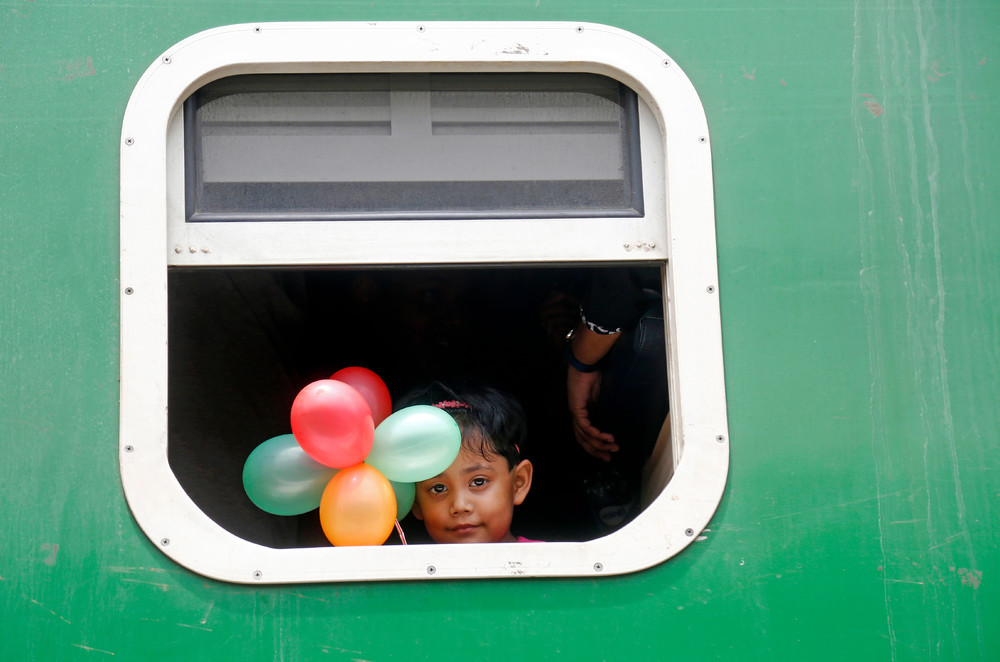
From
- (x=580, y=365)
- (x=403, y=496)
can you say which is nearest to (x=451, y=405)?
(x=403, y=496)

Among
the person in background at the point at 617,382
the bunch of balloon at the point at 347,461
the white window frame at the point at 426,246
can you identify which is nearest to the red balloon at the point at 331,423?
the bunch of balloon at the point at 347,461

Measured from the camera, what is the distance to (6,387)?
1347mm

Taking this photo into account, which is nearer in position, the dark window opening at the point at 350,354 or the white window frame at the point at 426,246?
the white window frame at the point at 426,246

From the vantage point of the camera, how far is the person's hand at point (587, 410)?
2273 millimetres

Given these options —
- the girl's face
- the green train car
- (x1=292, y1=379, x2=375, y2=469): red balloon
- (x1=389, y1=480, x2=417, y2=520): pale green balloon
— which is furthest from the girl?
the green train car

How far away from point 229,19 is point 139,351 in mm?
578

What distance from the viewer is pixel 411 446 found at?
154 cm

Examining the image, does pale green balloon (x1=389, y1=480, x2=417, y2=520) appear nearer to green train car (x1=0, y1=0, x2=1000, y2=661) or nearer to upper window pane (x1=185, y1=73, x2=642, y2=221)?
green train car (x1=0, y1=0, x2=1000, y2=661)

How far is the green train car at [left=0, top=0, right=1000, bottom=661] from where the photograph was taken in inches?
51.8

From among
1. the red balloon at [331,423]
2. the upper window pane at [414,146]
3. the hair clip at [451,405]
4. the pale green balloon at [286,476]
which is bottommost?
the pale green balloon at [286,476]

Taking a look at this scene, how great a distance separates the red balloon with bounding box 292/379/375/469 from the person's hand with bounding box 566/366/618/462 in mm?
905

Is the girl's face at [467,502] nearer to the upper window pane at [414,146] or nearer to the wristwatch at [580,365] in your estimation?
the wristwatch at [580,365]

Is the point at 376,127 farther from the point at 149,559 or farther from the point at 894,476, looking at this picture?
the point at 894,476

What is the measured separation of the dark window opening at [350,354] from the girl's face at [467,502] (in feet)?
1.11
